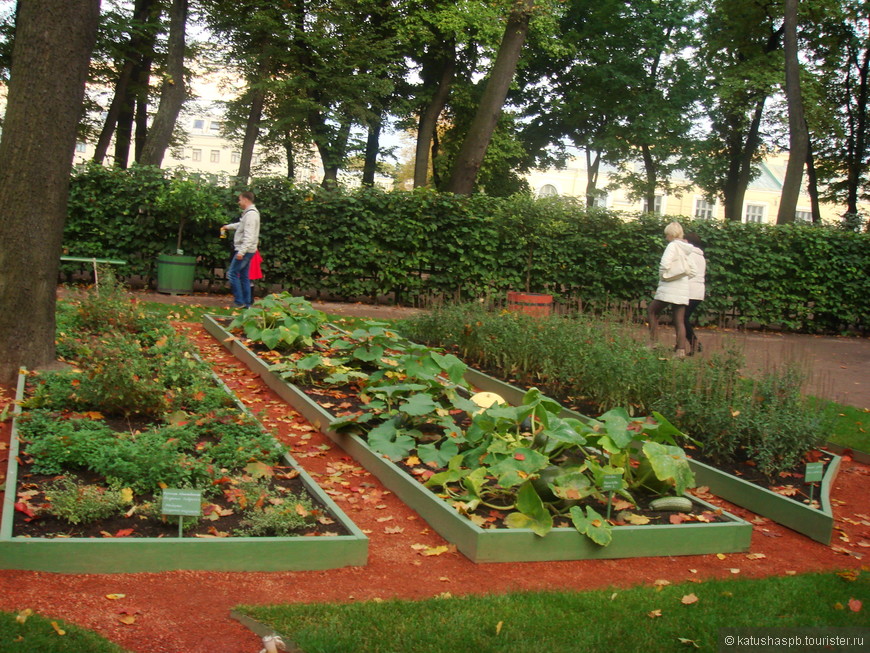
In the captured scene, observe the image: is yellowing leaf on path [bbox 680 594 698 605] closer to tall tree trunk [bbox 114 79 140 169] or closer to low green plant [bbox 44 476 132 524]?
low green plant [bbox 44 476 132 524]

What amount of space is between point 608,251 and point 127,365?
41.3 ft

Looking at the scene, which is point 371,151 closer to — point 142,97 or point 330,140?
point 330,140

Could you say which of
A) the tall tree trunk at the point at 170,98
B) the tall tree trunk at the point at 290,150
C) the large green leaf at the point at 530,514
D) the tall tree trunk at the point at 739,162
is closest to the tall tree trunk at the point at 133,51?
the tall tree trunk at the point at 170,98

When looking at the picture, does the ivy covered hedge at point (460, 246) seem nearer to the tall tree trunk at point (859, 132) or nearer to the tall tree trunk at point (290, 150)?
the tall tree trunk at point (290, 150)

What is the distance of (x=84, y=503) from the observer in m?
4.11

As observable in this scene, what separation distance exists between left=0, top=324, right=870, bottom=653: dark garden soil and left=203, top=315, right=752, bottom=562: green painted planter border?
6 cm

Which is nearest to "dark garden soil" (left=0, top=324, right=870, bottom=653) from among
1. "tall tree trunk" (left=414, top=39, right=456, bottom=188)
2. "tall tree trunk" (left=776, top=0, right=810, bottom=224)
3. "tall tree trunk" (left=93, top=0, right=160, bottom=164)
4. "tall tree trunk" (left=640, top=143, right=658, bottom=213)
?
Answer: "tall tree trunk" (left=776, top=0, right=810, bottom=224)

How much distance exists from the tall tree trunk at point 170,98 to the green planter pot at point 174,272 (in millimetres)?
5195

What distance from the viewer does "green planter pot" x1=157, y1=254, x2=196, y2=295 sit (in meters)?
14.2

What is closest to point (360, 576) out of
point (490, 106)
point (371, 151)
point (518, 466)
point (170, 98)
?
point (518, 466)

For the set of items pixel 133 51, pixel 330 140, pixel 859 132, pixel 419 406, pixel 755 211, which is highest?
pixel 755 211

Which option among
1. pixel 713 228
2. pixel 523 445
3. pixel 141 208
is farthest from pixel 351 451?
pixel 713 228

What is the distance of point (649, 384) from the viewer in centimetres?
732

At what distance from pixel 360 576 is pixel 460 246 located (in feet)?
40.3
